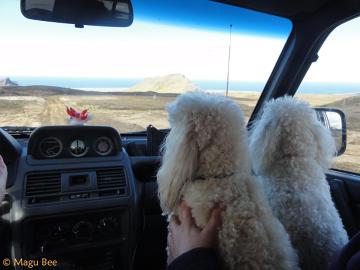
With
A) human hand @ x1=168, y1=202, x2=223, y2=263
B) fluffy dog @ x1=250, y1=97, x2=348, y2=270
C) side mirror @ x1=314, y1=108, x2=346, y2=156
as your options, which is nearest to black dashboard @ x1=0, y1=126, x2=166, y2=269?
human hand @ x1=168, y1=202, x2=223, y2=263

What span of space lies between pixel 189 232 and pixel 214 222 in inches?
6.6

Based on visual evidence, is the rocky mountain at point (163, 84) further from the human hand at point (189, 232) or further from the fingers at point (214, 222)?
the fingers at point (214, 222)

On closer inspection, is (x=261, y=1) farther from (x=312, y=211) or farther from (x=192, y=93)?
(x=312, y=211)

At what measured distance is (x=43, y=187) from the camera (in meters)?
2.55

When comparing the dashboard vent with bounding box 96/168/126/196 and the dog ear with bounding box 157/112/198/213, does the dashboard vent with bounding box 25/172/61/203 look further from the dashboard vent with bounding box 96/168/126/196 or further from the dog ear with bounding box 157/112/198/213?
the dog ear with bounding box 157/112/198/213

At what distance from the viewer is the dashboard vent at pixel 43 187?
8.24ft

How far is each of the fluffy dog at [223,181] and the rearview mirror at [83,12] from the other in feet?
4.41

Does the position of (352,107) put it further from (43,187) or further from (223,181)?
(43,187)

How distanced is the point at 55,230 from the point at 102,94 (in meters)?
1.44

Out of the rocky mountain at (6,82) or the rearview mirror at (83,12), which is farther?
the rocky mountain at (6,82)

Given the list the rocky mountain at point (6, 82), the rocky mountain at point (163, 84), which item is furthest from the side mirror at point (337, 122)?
the rocky mountain at point (6, 82)

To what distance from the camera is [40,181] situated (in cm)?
256

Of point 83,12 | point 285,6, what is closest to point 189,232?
point 83,12

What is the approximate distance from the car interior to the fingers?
110 centimetres
